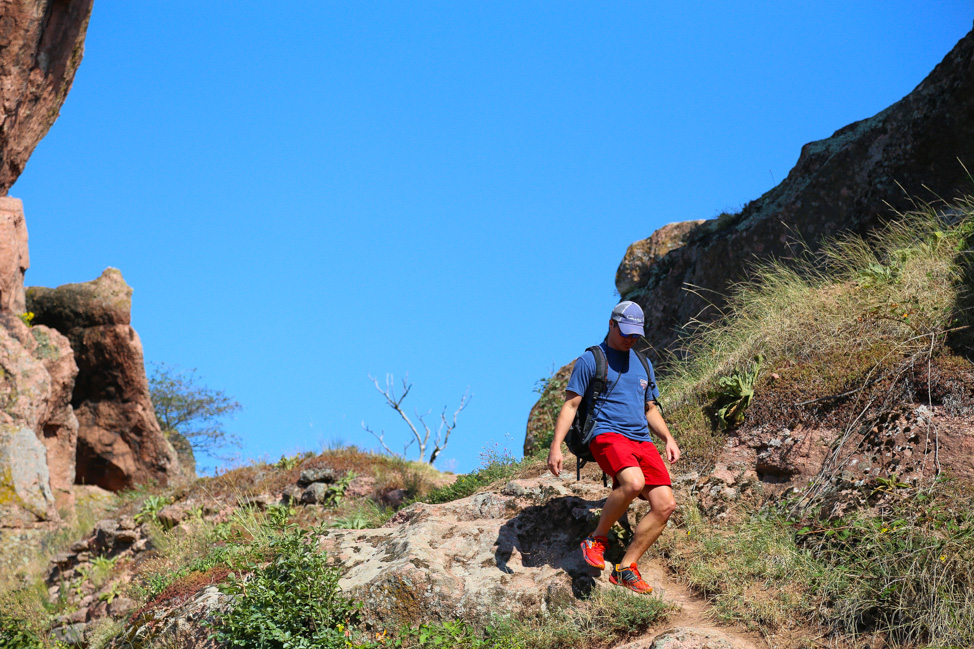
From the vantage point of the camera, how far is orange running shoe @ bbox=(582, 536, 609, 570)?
19.4ft

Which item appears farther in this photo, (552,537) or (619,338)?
(552,537)

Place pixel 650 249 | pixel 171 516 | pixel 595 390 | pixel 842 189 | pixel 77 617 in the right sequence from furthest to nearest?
pixel 650 249
pixel 842 189
pixel 171 516
pixel 77 617
pixel 595 390

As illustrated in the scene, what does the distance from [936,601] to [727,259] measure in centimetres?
851

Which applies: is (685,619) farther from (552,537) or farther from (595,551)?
(552,537)

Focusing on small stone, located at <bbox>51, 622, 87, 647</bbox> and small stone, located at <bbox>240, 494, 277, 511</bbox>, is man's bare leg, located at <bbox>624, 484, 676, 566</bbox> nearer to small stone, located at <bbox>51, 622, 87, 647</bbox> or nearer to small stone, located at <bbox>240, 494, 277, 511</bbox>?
small stone, located at <bbox>51, 622, 87, 647</bbox>

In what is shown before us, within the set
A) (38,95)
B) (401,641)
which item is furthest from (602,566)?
(38,95)

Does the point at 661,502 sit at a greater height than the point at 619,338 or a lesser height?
lesser

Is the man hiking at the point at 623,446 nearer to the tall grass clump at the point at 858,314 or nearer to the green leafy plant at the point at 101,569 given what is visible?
the tall grass clump at the point at 858,314

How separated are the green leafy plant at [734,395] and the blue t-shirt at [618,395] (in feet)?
6.50

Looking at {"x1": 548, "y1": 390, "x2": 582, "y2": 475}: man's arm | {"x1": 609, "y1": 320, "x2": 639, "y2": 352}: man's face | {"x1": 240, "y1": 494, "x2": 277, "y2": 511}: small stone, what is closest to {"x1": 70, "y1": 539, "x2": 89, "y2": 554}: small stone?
{"x1": 240, "y1": 494, "x2": 277, "y2": 511}: small stone

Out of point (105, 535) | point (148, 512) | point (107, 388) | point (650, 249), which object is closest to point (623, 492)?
point (148, 512)

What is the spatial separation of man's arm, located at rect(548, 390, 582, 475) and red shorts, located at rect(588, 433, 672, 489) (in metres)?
0.24

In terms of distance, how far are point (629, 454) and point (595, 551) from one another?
2.71ft

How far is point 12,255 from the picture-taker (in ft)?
50.5
